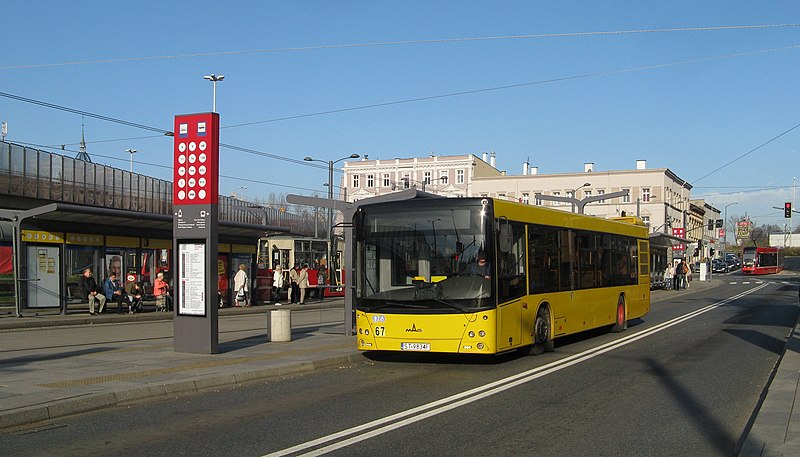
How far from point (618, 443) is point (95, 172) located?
3029cm

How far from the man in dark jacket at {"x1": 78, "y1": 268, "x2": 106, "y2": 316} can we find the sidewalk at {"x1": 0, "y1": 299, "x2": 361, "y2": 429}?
1.91 m

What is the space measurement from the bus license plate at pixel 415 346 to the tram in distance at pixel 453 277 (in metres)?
0.02

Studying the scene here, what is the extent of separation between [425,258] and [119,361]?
5.46 m

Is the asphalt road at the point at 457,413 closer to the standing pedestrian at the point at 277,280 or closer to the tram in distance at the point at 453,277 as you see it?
the tram in distance at the point at 453,277

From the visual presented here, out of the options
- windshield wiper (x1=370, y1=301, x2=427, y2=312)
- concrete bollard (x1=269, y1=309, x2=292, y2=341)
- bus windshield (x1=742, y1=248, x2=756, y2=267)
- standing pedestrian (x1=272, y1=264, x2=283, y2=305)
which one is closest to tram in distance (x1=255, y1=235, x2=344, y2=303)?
standing pedestrian (x1=272, y1=264, x2=283, y2=305)

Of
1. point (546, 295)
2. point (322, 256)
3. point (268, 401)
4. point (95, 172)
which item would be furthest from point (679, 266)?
point (268, 401)

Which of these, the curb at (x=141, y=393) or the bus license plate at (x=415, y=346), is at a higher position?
the bus license plate at (x=415, y=346)

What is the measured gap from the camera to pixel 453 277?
44.1ft

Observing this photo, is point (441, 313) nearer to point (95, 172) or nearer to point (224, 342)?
point (224, 342)

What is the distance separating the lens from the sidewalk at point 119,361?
990 cm

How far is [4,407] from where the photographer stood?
9.01 m

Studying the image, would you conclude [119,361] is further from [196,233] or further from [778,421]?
[778,421]

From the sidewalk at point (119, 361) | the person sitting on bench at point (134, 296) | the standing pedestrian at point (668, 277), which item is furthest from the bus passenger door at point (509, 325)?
the standing pedestrian at point (668, 277)

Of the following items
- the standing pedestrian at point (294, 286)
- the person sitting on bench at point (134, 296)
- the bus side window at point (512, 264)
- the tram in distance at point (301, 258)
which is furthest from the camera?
the tram in distance at point (301, 258)
